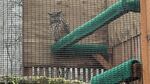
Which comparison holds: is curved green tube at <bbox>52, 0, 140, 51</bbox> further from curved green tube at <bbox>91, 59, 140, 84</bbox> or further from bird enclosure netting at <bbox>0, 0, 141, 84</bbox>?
curved green tube at <bbox>91, 59, 140, 84</bbox>

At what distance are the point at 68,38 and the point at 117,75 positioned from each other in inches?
33.0

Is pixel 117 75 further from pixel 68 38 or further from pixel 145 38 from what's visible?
pixel 68 38

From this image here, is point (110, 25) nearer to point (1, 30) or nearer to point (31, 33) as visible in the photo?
point (31, 33)

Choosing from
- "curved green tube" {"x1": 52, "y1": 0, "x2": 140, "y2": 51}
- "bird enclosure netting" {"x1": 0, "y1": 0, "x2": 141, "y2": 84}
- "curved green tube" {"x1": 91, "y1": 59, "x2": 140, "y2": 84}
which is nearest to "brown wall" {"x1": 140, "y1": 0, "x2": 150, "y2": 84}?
"curved green tube" {"x1": 91, "y1": 59, "x2": 140, "y2": 84}

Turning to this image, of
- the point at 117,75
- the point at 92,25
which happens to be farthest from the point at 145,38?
the point at 92,25

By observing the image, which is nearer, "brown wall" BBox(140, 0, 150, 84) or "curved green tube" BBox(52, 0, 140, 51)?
"brown wall" BBox(140, 0, 150, 84)

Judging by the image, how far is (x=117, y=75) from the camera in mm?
3605

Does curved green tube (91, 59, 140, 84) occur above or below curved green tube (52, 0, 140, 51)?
below

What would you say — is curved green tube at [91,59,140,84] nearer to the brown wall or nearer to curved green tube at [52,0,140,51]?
the brown wall

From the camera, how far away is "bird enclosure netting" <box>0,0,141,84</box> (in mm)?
3922

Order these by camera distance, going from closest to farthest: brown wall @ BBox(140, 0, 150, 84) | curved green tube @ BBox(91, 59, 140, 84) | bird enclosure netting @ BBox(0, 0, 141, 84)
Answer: brown wall @ BBox(140, 0, 150, 84), curved green tube @ BBox(91, 59, 140, 84), bird enclosure netting @ BBox(0, 0, 141, 84)

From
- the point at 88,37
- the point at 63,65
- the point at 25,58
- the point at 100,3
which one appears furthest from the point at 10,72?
the point at 100,3

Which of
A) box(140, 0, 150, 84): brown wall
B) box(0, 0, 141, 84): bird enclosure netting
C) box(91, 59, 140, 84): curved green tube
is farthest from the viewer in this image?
box(0, 0, 141, 84): bird enclosure netting

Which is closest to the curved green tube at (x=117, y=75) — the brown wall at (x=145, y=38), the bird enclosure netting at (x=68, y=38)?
the bird enclosure netting at (x=68, y=38)
